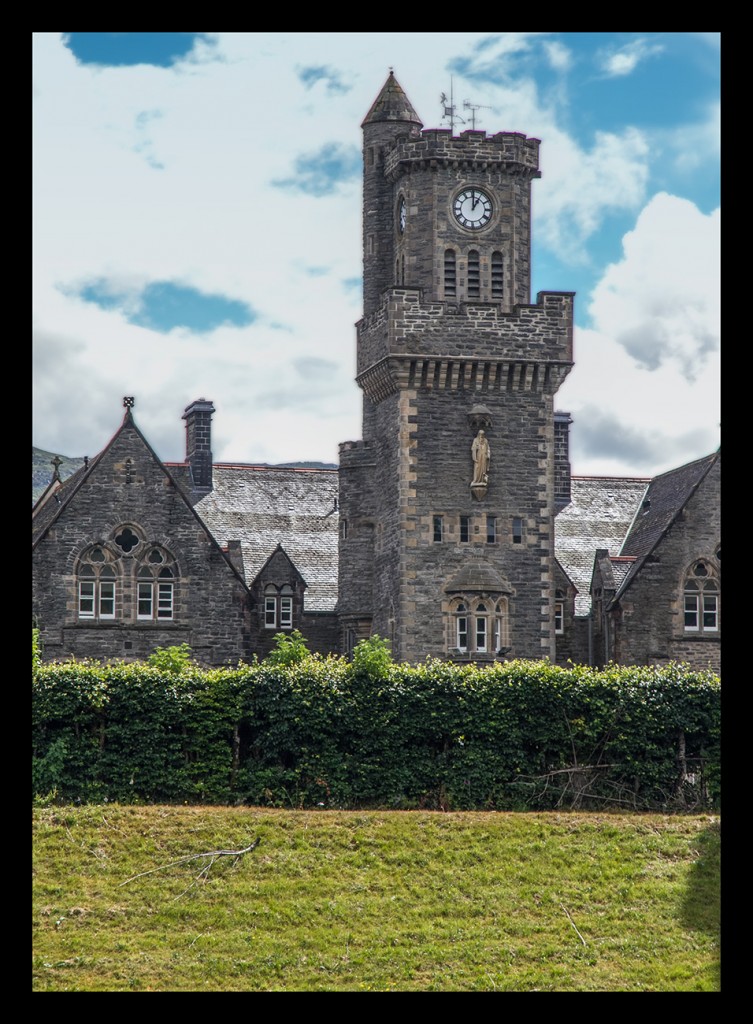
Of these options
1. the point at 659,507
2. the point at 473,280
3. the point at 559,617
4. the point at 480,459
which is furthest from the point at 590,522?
the point at 473,280

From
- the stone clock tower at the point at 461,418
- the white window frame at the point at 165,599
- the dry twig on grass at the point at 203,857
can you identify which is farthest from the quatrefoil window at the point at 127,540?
the dry twig on grass at the point at 203,857

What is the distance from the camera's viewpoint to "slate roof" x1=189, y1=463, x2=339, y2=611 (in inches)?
2357

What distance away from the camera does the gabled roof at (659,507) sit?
55906 millimetres

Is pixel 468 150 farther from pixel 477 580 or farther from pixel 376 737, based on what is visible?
pixel 376 737

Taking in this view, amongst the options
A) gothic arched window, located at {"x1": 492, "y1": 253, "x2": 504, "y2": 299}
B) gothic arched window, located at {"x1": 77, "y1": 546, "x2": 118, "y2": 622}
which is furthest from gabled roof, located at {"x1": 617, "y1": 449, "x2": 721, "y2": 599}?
gothic arched window, located at {"x1": 77, "y1": 546, "x2": 118, "y2": 622}

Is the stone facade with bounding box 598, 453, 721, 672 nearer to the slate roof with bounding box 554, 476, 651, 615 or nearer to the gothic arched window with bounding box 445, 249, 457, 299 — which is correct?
the slate roof with bounding box 554, 476, 651, 615

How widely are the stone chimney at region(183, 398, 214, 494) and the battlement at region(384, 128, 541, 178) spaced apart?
13.8 metres

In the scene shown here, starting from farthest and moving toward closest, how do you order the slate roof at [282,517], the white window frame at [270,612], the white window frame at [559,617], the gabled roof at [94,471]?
the slate roof at [282,517], the white window frame at [559,617], the white window frame at [270,612], the gabled roof at [94,471]

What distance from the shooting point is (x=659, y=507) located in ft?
200

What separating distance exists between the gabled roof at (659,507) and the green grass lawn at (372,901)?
1904 cm

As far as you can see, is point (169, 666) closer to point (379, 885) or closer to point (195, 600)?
point (379, 885)

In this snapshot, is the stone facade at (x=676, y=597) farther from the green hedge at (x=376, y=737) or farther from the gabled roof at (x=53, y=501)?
the gabled roof at (x=53, y=501)
